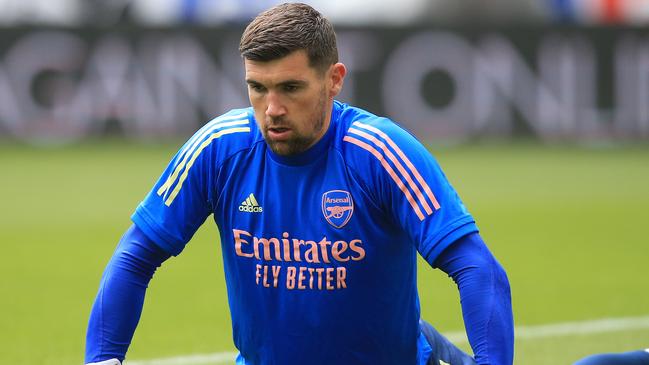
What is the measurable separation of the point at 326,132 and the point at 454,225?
2.28 ft

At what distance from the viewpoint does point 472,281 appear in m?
4.05

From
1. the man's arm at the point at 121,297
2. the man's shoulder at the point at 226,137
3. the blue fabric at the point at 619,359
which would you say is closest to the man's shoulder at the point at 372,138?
the man's shoulder at the point at 226,137

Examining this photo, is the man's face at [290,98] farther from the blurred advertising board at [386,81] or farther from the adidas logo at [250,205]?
the blurred advertising board at [386,81]

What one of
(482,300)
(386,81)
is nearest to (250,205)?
(482,300)

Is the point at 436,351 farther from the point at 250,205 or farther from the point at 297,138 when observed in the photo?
the point at 297,138

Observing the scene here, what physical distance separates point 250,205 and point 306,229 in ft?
0.82

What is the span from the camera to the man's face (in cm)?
421

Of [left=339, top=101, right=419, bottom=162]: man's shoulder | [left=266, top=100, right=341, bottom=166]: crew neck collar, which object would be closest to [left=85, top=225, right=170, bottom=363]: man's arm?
[left=266, top=100, right=341, bottom=166]: crew neck collar

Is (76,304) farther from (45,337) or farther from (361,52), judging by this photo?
(361,52)

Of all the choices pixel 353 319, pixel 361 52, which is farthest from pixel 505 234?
pixel 361 52

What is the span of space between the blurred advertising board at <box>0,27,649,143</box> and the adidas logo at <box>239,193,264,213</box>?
1699 centimetres

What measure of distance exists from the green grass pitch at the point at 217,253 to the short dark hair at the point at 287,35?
313 centimetres

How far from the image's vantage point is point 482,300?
4031 mm

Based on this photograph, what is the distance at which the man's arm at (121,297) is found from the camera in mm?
4379
